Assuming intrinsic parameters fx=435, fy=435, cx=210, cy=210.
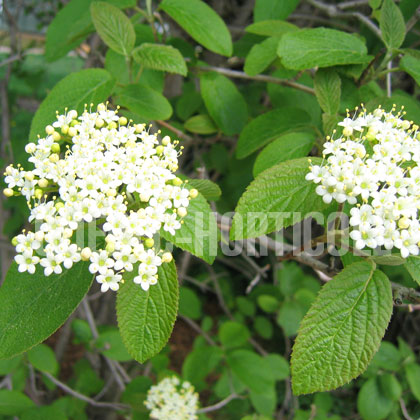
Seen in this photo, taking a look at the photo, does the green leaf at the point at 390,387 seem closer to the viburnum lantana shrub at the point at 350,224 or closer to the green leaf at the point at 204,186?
the viburnum lantana shrub at the point at 350,224

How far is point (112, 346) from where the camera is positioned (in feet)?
6.02

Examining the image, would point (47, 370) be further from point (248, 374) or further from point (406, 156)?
point (406, 156)

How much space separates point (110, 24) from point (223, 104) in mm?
455

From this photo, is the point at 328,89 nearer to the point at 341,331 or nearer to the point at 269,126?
the point at 269,126

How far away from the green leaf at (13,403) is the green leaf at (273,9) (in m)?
1.57

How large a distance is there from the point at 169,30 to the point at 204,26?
3.34 ft

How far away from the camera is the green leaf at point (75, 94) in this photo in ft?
3.76

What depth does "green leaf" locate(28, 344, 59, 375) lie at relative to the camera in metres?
1.61

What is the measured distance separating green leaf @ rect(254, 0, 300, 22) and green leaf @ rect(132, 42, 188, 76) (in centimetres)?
49

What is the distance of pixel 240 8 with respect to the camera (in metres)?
2.44

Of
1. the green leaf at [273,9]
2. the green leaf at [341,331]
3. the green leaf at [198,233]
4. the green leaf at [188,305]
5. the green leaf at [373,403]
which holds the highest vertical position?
the green leaf at [273,9]

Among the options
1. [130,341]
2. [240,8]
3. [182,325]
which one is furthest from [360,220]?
[182,325]

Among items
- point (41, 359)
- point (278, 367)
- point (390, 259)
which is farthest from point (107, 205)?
point (278, 367)

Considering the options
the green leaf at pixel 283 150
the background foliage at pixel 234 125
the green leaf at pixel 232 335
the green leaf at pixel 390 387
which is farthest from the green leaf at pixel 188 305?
the green leaf at pixel 283 150
